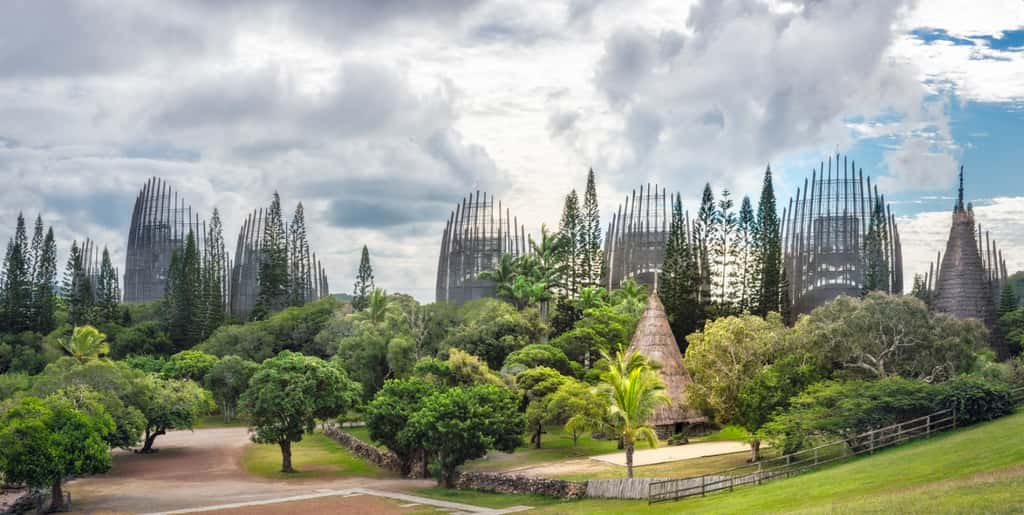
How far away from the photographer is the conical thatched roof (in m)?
37.9

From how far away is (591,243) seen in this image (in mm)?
60562

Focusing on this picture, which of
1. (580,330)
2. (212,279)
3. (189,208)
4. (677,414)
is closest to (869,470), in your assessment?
(677,414)

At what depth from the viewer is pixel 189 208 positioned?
77.1m

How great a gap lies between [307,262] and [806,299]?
40785mm

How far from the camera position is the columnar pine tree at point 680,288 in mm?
52906

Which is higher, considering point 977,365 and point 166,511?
point 977,365

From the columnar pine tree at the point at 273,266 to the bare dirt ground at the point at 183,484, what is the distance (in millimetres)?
26898

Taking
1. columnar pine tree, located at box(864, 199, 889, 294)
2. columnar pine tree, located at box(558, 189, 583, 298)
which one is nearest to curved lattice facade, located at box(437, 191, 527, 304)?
columnar pine tree, located at box(558, 189, 583, 298)

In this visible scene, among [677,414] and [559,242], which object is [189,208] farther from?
[677,414]

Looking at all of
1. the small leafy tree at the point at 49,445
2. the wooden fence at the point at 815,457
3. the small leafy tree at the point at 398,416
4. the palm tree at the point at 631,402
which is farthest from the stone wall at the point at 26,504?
the wooden fence at the point at 815,457

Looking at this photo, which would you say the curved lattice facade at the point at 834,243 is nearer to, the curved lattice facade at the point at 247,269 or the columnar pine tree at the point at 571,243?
the columnar pine tree at the point at 571,243

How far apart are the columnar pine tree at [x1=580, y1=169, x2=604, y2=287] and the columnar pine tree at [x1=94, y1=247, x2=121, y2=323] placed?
119 feet

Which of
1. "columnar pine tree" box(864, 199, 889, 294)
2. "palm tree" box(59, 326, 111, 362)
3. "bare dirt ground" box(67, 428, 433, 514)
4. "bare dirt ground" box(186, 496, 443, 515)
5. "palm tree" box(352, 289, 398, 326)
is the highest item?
"columnar pine tree" box(864, 199, 889, 294)

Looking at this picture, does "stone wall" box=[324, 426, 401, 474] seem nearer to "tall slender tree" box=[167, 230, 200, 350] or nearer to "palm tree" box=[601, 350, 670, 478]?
"palm tree" box=[601, 350, 670, 478]
